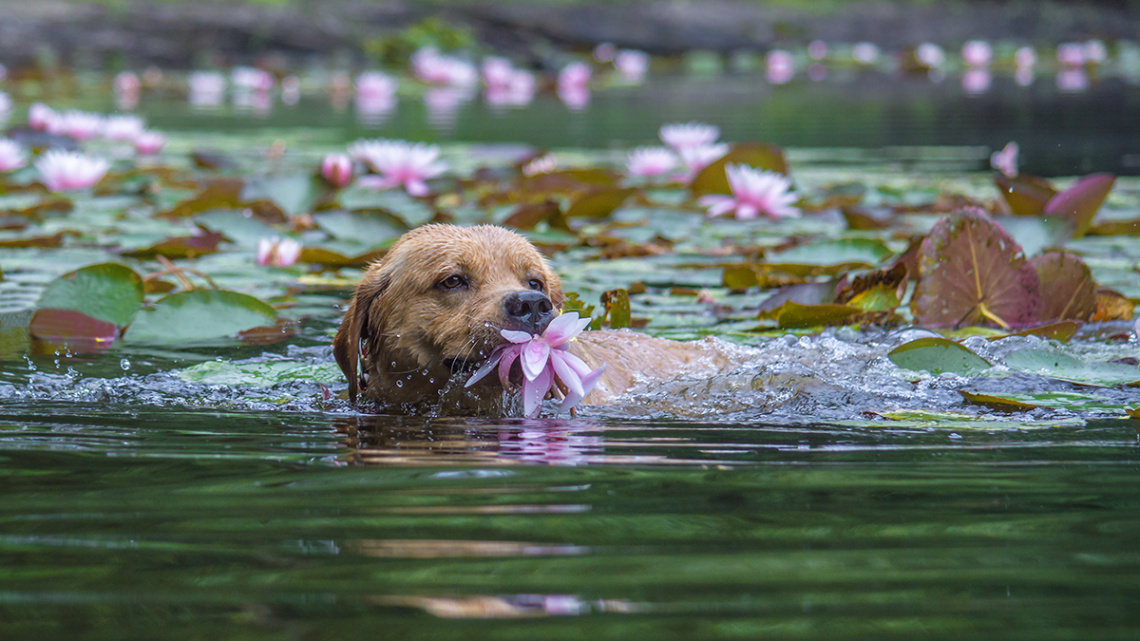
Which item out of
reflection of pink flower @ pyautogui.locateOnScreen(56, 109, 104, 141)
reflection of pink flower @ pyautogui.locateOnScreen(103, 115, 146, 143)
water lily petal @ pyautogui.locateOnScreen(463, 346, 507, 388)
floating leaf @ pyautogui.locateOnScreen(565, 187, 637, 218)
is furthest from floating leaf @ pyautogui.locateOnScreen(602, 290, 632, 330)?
reflection of pink flower @ pyautogui.locateOnScreen(56, 109, 104, 141)

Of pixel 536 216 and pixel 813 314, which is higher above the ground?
pixel 536 216

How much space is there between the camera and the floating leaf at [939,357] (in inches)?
156

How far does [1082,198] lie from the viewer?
5.82 m

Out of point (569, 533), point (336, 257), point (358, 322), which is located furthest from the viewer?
point (336, 257)

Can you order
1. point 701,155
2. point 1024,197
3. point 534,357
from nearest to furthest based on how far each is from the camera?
1. point 534,357
2. point 1024,197
3. point 701,155

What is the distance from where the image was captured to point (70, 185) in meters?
6.59

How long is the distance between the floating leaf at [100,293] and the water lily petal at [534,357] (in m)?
1.93

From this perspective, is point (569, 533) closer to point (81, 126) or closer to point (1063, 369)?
point (1063, 369)

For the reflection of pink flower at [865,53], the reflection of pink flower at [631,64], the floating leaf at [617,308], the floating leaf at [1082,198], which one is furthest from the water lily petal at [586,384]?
the reflection of pink flower at [865,53]

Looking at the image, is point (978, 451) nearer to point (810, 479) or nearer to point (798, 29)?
point (810, 479)

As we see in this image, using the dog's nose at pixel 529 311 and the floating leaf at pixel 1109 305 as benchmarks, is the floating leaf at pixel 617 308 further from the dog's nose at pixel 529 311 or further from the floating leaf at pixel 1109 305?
the floating leaf at pixel 1109 305

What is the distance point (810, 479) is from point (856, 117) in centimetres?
1204

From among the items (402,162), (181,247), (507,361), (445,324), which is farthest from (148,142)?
(507,361)

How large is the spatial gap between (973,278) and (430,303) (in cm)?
201
